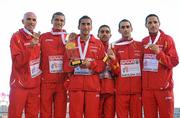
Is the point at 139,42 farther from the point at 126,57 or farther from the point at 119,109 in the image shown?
the point at 119,109

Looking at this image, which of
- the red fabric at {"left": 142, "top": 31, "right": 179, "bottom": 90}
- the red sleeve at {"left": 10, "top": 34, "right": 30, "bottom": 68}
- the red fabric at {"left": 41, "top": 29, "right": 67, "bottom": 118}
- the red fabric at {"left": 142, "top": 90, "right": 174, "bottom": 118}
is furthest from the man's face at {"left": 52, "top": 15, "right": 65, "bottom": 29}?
the red fabric at {"left": 142, "top": 90, "right": 174, "bottom": 118}

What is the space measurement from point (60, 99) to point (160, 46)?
2.41 m

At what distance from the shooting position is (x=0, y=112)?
27.0 meters

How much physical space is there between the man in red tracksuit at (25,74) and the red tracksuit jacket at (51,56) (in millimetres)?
153

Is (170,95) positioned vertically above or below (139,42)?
below

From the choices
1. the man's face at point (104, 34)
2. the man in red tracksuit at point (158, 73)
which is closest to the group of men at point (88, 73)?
the man in red tracksuit at point (158, 73)

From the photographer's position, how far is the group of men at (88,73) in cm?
729

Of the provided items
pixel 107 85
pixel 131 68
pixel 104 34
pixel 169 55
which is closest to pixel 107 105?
pixel 107 85

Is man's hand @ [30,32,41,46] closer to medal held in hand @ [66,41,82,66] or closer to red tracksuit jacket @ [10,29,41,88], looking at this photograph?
red tracksuit jacket @ [10,29,41,88]

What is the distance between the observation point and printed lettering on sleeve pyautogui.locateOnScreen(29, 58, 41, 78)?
749 centimetres

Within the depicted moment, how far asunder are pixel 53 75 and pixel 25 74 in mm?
590

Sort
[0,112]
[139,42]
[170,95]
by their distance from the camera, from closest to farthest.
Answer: [170,95] → [139,42] → [0,112]

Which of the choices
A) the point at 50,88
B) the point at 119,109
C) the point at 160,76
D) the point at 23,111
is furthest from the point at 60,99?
the point at 160,76

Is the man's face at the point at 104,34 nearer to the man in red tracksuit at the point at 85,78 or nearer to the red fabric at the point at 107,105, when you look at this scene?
the man in red tracksuit at the point at 85,78
